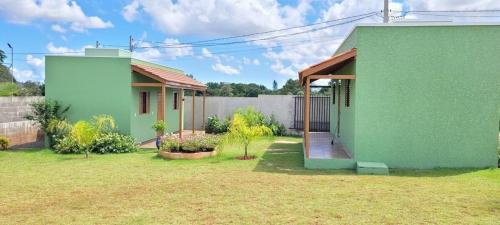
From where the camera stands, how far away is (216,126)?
22609 mm

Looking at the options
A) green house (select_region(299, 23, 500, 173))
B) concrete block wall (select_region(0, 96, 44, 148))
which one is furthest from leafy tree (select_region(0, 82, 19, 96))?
green house (select_region(299, 23, 500, 173))

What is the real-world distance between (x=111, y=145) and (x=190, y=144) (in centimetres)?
309

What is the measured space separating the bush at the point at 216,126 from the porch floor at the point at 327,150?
6499mm

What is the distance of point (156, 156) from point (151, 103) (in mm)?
5709

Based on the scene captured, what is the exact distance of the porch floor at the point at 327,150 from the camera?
1252 centimetres

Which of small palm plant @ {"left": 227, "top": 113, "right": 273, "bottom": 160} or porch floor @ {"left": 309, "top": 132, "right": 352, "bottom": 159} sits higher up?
small palm plant @ {"left": 227, "top": 113, "right": 273, "bottom": 160}

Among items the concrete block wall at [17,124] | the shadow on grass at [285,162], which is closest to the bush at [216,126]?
the shadow on grass at [285,162]

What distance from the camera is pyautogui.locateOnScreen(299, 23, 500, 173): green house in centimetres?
1153

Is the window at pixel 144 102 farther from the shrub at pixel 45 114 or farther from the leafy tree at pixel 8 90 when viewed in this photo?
the leafy tree at pixel 8 90

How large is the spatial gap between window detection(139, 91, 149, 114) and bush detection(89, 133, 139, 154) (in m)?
2.65

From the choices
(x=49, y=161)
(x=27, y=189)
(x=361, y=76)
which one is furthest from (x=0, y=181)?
(x=361, y=76)

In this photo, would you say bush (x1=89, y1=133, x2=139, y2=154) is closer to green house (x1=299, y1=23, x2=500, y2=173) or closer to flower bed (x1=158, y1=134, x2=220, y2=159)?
flower bed (x1=158, y1=134, x2=220, y2=159)

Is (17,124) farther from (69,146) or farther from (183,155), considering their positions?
(183,155)

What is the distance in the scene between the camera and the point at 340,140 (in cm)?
1642
